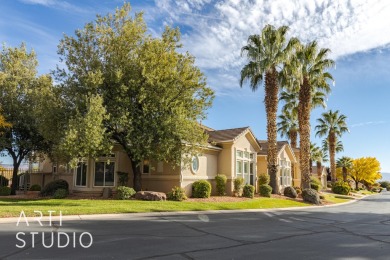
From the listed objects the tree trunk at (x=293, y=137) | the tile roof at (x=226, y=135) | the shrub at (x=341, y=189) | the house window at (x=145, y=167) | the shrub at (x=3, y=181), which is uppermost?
the tree trunk at (x=293, y=137)

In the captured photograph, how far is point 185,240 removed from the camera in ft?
30.7

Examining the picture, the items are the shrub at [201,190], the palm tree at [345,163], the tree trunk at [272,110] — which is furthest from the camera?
the palm tree at [345,163]

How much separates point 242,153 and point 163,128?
10.6 meters

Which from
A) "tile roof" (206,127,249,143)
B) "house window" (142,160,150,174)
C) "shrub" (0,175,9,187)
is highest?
"tile roof" (206,127,249,143)

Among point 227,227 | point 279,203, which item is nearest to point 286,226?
point 227,227

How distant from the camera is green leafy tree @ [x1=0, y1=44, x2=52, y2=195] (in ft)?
81.7

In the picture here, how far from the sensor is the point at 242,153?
28.7m

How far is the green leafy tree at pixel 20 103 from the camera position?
24906mm

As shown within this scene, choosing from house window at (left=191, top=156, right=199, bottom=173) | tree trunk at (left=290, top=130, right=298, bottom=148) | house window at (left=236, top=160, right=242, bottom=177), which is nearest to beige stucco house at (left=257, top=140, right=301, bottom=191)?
tree trunk at (left=290, top=130, right=298, bottom=148)

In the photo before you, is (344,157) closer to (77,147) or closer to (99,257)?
(77,147)

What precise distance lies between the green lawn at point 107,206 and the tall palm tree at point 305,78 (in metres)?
7.48

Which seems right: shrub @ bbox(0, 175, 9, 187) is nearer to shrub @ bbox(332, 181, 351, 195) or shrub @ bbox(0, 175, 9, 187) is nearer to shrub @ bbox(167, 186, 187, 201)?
shrub @ bbox(167, 186, 187, 201)

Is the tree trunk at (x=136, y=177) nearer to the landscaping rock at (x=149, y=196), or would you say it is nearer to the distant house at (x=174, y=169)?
the distant house at (x=174, y=169)

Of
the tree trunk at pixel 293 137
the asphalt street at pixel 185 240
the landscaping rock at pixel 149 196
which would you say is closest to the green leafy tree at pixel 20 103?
the landscaping rock at pixel 149 196
